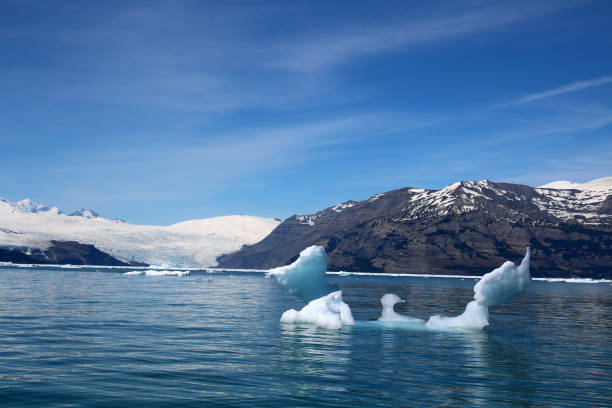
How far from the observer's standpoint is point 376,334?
3152cm

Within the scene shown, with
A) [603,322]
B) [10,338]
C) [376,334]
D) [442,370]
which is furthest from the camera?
[603,322]

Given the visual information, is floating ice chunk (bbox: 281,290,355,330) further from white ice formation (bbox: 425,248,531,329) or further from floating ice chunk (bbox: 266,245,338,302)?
white ice formation (bbox: 425,248,531,329)

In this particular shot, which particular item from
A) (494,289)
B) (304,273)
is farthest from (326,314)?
(494,289)

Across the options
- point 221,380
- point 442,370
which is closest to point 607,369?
point 442,370

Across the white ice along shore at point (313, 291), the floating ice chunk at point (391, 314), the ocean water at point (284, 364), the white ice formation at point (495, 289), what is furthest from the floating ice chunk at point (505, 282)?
the white ice along shore at point (313, 291)

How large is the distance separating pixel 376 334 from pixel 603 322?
934 inches

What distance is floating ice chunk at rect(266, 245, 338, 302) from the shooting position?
120ft

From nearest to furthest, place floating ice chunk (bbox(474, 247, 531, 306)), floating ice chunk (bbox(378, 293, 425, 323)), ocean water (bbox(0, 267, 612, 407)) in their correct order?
ocean water (bbox(0, 267, 612, 407)), floating ice chunk (bbox(474, 247, 531, 306)), floating ice chunk (bbox(378, 293, 425, 323))

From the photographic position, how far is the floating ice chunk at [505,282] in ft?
103

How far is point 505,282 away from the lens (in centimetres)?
3173

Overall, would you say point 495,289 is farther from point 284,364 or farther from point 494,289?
point 284,364

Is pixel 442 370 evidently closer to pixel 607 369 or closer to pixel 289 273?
pixel 607 369

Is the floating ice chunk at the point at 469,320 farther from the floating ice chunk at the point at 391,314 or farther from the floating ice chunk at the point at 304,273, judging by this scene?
the floating ice chunk at the point at 304,273

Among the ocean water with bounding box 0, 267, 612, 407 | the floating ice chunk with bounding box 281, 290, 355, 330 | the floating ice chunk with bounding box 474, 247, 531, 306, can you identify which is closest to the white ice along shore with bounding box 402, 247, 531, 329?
the floating ice chunk with bounding box 474, 247, 531, 306
